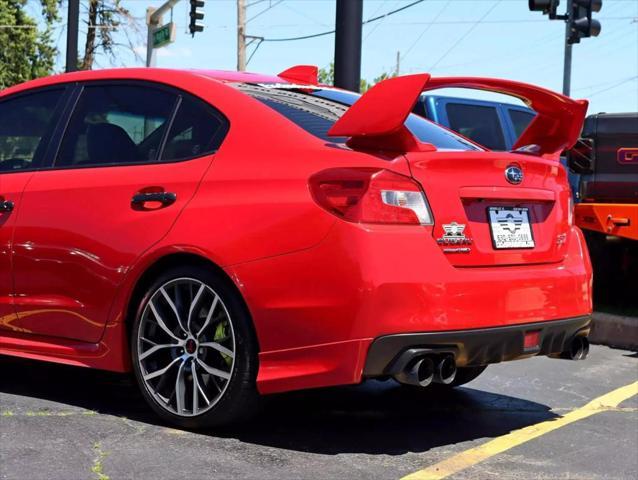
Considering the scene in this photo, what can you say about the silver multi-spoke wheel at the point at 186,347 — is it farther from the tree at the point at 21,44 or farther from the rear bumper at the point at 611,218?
the tree at the point at 21,44

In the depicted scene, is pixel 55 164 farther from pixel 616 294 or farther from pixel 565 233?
pixel 616 294

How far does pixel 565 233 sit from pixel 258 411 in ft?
5.38

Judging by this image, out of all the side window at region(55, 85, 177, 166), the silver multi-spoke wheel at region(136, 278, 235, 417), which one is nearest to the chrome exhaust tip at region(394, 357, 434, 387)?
the silver multi-spoke wheel at region(136, 278, 235, 417)

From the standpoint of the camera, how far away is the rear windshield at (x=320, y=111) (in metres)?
4.05

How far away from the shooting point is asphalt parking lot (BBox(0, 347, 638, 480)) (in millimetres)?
3596

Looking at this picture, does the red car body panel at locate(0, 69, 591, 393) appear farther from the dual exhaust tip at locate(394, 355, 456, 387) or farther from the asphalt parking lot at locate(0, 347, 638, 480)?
the asphalt parking lot at locate(0, 347, 638, 480)

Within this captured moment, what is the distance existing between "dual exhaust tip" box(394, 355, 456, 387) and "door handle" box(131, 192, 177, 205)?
1.27m

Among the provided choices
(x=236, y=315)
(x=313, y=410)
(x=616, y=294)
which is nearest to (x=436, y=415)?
(x=313, y=410)

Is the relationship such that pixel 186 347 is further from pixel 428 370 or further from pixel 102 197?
pixel 428 370

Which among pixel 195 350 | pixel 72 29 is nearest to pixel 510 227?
pixel 195 350

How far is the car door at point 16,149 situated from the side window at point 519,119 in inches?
271

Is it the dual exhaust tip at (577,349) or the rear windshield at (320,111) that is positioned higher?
the rear windshield at (320,111)

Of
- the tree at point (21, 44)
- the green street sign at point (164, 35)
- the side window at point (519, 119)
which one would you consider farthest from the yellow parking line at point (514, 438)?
the tree at point (21, 44)

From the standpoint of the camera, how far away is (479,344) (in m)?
3.76
